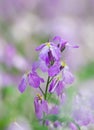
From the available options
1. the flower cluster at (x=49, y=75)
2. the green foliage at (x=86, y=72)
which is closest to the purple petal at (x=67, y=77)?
the flower cluster at (x=49, y=75)

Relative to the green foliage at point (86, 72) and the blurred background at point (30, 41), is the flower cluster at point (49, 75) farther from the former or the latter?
the green foliage at point (86, 72)

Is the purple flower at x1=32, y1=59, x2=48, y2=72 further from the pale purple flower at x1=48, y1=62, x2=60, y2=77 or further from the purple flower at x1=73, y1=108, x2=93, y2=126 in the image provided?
the purple flower at x1=73, y1=108, x2=93, y2=126

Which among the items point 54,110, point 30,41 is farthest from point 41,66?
point 30,41

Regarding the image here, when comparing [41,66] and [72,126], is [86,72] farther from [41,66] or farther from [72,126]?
[41,66]

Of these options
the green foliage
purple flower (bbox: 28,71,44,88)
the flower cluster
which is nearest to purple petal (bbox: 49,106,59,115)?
the flower cluster

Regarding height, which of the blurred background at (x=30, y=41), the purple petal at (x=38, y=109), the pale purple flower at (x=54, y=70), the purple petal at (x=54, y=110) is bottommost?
the blurred background at (x=30, y=41)

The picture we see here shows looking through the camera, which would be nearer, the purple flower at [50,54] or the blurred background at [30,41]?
the purple flower at [50,54]

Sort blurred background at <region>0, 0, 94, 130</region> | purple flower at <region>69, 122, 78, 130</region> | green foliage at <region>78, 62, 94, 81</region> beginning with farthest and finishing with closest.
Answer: green foliage at <region>78, 62, 94, 81</region>
blurred background at <region>0, 0, 94, 130</region>
purple flower at <region>69, 122, 78, 130</region>

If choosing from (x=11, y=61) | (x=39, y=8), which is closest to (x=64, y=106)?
(x=11, y=61)
